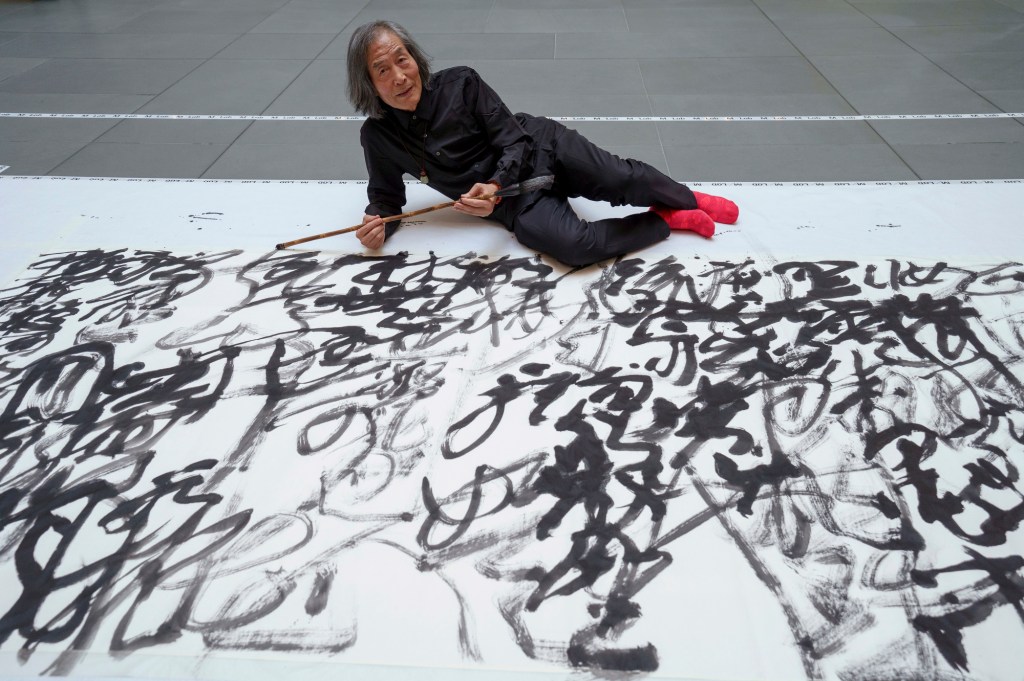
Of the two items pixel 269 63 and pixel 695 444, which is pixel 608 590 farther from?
pixel 269 63

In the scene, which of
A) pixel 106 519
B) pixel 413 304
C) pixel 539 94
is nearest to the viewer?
pixel 106 519

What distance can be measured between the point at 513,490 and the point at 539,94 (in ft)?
6.59

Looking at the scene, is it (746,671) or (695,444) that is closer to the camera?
(746,671)

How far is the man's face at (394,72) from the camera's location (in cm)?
179

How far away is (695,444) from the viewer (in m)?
1.37

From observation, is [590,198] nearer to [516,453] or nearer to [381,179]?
[381,179]

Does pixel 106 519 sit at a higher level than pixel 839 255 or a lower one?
lower

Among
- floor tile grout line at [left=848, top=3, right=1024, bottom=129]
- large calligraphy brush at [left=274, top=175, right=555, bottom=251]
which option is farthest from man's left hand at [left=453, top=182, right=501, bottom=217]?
floor tile grout line at [left=848, top=3, right=1024, bottom=129]

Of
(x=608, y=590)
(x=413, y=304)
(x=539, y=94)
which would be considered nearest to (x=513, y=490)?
(x=608, y=590)

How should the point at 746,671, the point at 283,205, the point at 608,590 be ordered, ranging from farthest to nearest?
the point at 283,205 → the point at 608,590 → the point at 746,671

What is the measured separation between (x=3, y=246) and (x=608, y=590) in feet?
5.89

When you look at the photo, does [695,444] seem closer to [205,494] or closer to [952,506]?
[952,506]

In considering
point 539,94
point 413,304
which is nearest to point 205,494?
point 413,304

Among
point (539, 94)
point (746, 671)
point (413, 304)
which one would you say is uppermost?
point (539, 94)
